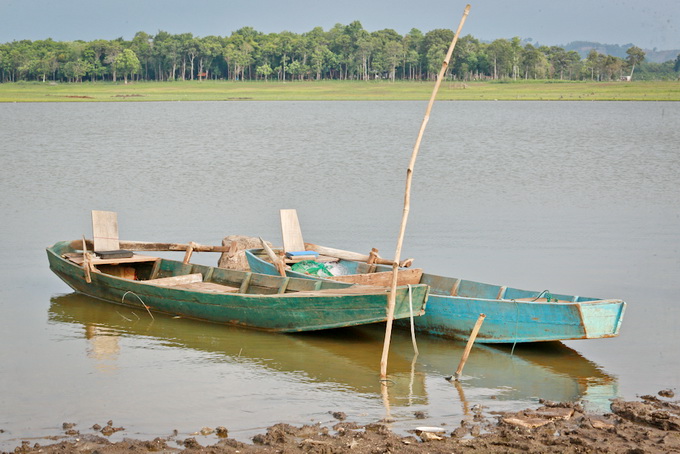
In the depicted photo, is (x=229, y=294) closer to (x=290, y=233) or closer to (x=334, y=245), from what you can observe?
(x=290, y=233)

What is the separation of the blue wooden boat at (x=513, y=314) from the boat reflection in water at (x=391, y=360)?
30cm

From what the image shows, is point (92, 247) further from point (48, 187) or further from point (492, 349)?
point (48, 187)

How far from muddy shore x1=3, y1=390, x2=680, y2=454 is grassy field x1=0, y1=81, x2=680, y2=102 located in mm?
100984

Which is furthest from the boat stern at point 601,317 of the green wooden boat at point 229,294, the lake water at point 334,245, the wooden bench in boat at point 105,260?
the wooden bench in boat at point 105,260

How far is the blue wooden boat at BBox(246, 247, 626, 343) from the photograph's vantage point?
39.6ft

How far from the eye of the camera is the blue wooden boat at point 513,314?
12078mm

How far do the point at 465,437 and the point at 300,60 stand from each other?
182378 millimetres

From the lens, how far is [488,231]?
23.4 meters

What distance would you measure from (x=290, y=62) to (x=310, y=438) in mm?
182754

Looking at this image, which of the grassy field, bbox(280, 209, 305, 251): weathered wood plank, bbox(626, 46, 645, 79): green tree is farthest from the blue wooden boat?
bbox(626, 46, 645, 79): green tree

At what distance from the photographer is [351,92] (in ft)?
A: 461

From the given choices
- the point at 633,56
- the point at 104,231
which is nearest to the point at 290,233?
the point at 104,231

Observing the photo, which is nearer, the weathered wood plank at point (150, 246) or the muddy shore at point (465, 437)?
the muddy shore at point (465, 437)

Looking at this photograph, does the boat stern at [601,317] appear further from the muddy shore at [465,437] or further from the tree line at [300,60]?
the tree line at [300,60]
